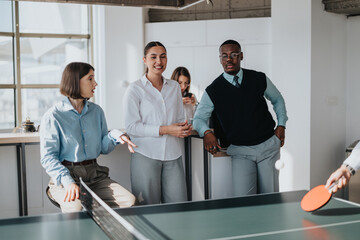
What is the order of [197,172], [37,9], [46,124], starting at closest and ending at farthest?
1. [46,124]
2. [197,172]
3. [37,9]

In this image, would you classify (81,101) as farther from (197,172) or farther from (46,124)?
(197,172)

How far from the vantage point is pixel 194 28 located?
270 inches

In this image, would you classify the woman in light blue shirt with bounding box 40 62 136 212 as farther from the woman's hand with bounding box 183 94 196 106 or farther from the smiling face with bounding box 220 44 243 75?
the woman's hand with bounding box 183 94 196 106

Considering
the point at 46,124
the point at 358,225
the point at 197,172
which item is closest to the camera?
the point at 358,225

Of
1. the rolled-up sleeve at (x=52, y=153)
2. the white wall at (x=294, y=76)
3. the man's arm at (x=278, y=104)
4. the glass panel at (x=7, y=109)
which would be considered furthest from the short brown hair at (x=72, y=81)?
the glass panel at (x=7, y=109)

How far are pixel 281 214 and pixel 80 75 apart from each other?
4.83 ft

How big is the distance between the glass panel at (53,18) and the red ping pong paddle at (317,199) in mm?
6147

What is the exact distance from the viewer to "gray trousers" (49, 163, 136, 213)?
253 cm

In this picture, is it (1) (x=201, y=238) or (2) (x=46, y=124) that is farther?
(2) (x=46, y=124)

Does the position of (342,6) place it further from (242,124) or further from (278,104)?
(242,124)

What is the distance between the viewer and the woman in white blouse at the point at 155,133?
2.78m

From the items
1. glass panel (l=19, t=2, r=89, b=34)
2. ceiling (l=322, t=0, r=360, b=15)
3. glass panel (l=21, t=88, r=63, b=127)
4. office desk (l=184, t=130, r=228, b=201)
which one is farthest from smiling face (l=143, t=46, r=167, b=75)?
glass panel (l=21, t=88, r=63, b=127)

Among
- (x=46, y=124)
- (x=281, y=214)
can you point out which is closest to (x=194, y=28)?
(x=46, y=124)

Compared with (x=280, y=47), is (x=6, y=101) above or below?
below
